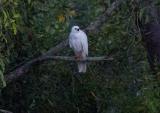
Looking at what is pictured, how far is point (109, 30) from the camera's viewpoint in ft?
21.2

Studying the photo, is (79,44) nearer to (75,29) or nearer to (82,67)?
(75,29)

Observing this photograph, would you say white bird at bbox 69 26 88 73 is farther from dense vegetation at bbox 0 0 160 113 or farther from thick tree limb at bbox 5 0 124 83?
thick tree limb at bbox 5 0 124 83

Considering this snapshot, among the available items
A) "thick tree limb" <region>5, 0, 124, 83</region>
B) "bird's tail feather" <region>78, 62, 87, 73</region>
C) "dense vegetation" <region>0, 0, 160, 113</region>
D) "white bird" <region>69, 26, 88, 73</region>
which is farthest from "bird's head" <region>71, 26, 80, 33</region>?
"thick tree limb" <region>5, 0, 124, 83</region>

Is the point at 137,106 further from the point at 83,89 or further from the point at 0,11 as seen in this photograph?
the point at 0,11

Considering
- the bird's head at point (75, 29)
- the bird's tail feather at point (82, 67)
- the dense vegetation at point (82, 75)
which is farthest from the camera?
the bird's head at point (75, 29)

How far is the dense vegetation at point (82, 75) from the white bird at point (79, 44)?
0.35 feet

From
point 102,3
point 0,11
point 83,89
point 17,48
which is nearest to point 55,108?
point 83,89

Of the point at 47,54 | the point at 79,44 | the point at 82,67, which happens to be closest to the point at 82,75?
the point at 82,67

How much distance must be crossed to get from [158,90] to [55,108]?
1.40 metres

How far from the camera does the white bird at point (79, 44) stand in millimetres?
6629

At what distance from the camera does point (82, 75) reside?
6777mm

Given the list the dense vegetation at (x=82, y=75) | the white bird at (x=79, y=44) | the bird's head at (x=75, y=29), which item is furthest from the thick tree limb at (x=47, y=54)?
the bird's head at (x=75, y=29)

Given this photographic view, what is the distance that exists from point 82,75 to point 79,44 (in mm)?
582

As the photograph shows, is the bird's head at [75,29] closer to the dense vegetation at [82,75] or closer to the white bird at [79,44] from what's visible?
the white bird at [79,44]
